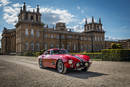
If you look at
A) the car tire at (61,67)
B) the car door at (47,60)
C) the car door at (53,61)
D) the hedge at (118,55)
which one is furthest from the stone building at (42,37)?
the car tire at (61,67)

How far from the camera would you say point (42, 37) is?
4656cm

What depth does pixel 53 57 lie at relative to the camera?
27.8ft

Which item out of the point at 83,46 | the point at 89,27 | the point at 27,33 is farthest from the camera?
the point at 89,27

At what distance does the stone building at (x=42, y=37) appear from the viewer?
4266cm

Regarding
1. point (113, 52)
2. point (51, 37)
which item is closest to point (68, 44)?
point (51, 37)

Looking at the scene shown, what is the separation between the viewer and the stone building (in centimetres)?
4266

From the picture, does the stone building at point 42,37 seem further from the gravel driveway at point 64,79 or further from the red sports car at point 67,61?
the gravel driveway at point 64,79

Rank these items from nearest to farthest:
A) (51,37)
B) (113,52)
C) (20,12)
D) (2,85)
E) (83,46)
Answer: (2,85) → (113,52) → (20,12) → (51,37) → (83,46)

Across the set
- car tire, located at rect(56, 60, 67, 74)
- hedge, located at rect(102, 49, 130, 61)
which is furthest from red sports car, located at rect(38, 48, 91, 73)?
hedge, located at rect(102, 49, 130, 61)

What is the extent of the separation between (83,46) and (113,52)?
45125 millimetres

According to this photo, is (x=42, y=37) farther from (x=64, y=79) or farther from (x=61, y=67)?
(x=64, y=79)

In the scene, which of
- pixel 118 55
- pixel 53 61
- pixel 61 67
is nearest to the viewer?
pixel 61 67

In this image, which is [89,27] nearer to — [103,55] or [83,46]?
[83,46]

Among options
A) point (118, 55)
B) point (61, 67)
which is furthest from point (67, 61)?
point (118, 55)
